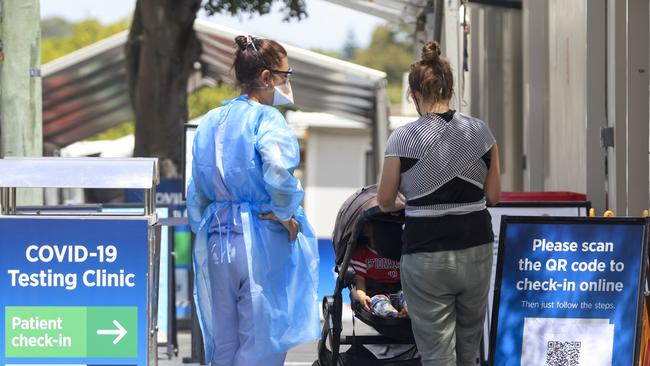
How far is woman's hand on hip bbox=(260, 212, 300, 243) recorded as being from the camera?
6273 millimetres

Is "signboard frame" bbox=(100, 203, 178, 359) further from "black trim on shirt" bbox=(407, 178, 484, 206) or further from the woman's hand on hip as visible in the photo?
"black trim on shirt" bbox=(407, 178, 484, 206)

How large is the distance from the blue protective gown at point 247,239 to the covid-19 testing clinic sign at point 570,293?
115 cm

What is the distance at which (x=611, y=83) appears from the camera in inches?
377

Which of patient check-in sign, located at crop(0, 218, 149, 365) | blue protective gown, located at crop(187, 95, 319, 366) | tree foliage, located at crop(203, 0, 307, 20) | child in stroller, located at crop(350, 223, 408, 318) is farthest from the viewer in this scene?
tree foliage, located at crop(203, 0, 307, 20)

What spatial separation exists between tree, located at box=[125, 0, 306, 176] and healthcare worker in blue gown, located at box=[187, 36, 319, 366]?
9.83 m

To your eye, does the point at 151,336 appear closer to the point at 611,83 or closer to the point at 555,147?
the point at 611,83

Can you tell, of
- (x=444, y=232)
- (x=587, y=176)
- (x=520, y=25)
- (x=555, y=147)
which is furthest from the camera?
(x=520, y=25)

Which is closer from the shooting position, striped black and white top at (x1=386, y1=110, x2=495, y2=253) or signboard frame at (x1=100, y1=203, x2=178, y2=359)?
striped black and white top at (x1=386, y1=110, x2=495, y2=253)

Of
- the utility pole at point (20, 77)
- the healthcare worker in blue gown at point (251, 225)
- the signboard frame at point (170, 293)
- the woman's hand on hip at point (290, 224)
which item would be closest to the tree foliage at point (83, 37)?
the signboard frame at point (170, 293)

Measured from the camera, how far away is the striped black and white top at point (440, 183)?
19.9 ft

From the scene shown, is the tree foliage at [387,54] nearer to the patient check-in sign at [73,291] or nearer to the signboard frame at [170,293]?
the signboard frame at [170,293]

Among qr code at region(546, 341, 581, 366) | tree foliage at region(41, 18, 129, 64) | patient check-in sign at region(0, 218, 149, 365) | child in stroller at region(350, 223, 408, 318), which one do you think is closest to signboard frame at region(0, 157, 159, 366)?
patient check-in sign at region(0, 218, 149, 365)

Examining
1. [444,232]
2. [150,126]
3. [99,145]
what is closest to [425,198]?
[444,232]

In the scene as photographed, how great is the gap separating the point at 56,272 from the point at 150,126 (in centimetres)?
1026
